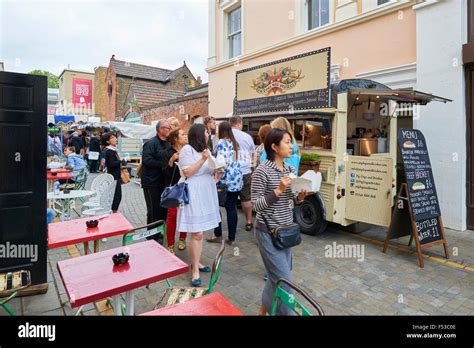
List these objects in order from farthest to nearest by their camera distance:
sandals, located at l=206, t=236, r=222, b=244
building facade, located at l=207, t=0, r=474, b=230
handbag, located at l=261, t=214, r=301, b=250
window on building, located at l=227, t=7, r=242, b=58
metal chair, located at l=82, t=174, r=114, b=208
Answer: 1. window on building, located at l=227, t=7, r=242, b=58
2. building facade, located at l=207, t=0, r=474, b=230
3. metal chair, located at l=82, t=174, r=114, b=208
4. sandals, located at l=206, t=236, r=222, b=244
5. handbag, located at l=261, t=214, r=301, b=250

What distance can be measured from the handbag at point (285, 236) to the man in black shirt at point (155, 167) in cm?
232

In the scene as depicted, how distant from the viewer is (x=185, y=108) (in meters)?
15.0

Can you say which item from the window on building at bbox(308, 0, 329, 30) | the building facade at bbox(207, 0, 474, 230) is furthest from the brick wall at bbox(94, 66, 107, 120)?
the window on building at bbox(308, 0, 329, 30)

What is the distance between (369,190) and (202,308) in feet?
12.3

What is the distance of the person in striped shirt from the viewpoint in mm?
2453

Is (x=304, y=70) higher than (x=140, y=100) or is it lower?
lower

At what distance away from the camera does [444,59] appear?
19.0 ft

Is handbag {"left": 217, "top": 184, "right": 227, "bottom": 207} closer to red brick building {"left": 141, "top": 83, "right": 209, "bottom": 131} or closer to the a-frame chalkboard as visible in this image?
the a-frame chalkboard

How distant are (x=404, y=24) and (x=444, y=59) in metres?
1.34

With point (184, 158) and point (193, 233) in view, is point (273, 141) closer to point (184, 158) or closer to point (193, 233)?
point (184, 158)

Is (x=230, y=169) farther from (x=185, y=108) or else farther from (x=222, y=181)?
(x=185, y=108)

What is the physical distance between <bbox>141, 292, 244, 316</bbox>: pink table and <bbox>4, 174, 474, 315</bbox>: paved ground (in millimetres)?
1314

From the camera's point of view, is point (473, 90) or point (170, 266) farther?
point (473, 90)
